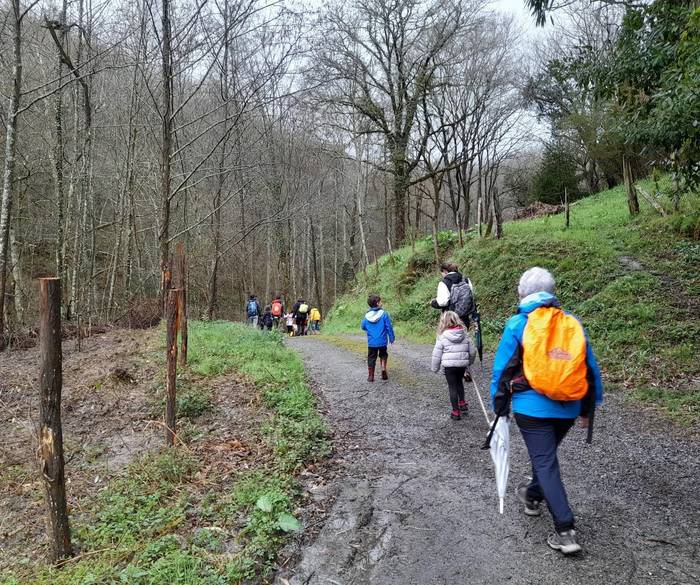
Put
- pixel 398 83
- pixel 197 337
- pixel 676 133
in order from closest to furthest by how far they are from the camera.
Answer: pixel 676 133 → pixel 197 337 → pixel 398 83

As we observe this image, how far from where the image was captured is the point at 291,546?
3.52 metres

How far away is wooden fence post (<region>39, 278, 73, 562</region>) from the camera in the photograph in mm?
3387

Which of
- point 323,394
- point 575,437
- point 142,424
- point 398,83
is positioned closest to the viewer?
point 575,437

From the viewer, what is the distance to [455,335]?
5.94 m

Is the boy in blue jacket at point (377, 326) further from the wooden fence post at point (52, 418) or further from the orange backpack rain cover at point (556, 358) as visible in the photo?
the wooden fence post at point (52, 418)

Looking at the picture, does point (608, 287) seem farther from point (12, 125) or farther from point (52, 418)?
point (12, 125)

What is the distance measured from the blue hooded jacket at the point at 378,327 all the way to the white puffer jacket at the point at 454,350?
1.90 meters

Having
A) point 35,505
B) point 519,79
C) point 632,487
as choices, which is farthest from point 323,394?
point 519,79

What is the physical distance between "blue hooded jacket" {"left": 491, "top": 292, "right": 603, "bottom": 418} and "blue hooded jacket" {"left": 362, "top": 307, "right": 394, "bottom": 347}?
176 inches

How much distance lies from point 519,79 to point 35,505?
29.0 meters

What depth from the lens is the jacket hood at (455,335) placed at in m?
5.94

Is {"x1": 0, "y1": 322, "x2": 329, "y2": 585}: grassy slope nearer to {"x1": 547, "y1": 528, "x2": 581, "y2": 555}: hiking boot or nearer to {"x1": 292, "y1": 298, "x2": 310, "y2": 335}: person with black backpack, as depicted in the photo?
{"x1": 547, "y1": 528, "x2": 581, "y2": 555}: hiking boot

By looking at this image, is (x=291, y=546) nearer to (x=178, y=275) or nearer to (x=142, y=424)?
(x=142, y=424)

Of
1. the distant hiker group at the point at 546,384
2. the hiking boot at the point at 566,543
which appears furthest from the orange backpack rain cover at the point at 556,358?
the hiking boot at the point at 566,543
